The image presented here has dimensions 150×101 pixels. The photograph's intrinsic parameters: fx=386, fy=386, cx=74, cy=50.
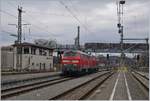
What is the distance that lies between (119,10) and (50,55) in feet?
202

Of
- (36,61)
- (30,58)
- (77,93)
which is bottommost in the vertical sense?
(77,93)

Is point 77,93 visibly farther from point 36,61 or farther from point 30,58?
point 36,61

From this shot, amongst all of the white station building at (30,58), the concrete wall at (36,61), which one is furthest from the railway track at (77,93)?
the concrete wall at (36,61)

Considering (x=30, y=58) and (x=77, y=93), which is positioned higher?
(x=30, y=58)

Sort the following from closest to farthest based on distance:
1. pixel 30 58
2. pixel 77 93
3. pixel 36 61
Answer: pixel 77 93 < pixel 30 58 < pixel 36 61

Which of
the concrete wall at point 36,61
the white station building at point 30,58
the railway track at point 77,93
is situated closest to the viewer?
the railway track at point 77,93

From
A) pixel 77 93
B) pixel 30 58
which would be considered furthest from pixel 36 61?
pixel 77 93

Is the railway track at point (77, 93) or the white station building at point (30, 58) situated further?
the white station building at point (30, 58)

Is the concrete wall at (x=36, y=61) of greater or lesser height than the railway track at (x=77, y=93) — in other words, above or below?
above

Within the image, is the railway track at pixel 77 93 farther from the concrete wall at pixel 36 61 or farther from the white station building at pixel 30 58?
the concrete wall at pixel 36 61

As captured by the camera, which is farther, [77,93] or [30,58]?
[30,58]

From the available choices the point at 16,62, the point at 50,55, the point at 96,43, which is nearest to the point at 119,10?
the point at 16,62

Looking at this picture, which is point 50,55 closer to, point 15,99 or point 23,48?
point 23,48

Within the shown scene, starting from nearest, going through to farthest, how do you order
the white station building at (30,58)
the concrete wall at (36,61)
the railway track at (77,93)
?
the railway track at (77,93), the white station building at (30,58), the concrete wall at (36,61)
